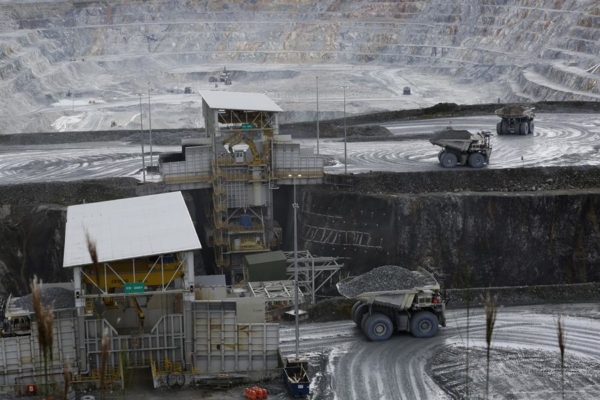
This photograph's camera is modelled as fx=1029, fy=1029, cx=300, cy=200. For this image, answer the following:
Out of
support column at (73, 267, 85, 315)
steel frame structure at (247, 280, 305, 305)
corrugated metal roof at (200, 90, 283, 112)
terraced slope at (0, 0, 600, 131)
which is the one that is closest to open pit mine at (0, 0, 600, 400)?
support column at (73, 267, 85, 315)

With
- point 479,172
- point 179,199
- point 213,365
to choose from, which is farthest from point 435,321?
point 479,172

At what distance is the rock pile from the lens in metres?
35.3

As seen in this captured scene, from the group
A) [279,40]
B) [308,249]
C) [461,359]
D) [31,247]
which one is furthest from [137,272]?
[279,40]

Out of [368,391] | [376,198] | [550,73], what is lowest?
[368,391]

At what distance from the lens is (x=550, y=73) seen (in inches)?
4279

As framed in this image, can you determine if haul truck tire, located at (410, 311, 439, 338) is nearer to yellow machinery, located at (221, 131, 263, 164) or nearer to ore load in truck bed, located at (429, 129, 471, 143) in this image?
yellow machinery, located at (221, 131, 263, 164)

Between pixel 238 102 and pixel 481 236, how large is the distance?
567 inches

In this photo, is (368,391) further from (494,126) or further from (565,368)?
(494,126)

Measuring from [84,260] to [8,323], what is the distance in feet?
12.2

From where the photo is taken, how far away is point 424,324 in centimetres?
3575

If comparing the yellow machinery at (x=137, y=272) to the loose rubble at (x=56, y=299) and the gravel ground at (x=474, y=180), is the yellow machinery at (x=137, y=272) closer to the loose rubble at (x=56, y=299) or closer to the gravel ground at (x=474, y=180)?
the loose rubble at (x=56, y=299)

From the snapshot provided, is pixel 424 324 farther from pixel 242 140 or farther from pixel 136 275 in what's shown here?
pixel 242 140

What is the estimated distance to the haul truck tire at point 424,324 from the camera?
117 ft

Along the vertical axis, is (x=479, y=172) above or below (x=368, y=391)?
above
